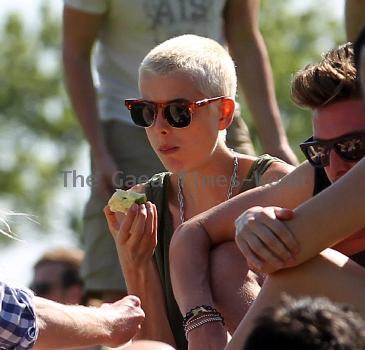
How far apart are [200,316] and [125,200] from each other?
708 mm

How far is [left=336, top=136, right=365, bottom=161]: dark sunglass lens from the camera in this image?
4273 millimetres

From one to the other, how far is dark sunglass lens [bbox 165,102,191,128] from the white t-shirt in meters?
1.21

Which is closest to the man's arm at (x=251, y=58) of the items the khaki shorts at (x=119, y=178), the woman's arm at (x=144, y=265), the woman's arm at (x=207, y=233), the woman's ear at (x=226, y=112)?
the khaki shorts at (x=119, y=178)

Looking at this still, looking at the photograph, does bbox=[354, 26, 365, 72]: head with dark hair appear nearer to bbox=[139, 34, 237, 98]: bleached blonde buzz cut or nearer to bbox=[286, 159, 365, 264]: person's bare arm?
bbox=[286, 159, 365, 264]: person's bare arm

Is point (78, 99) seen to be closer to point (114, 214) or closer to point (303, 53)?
point (114, 214)

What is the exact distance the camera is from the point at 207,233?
468 centimetres

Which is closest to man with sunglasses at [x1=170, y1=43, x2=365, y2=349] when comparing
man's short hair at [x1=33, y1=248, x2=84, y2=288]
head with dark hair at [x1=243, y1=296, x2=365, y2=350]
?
head with dark hair at [x1=243, y1=296, x2=365, y2=350]

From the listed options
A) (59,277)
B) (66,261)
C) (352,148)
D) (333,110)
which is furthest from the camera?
(66,261)

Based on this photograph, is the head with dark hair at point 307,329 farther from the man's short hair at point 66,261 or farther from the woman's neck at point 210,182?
the man's short hair at point 66,261

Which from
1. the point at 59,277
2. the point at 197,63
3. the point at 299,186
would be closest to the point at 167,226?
the point at 197,63

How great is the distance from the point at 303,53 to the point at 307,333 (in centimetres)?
2793

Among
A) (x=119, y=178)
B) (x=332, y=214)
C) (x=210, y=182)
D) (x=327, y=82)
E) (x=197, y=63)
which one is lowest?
(x=119, y=178)

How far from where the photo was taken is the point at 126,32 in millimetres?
6512

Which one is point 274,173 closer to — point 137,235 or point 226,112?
point 226,112
